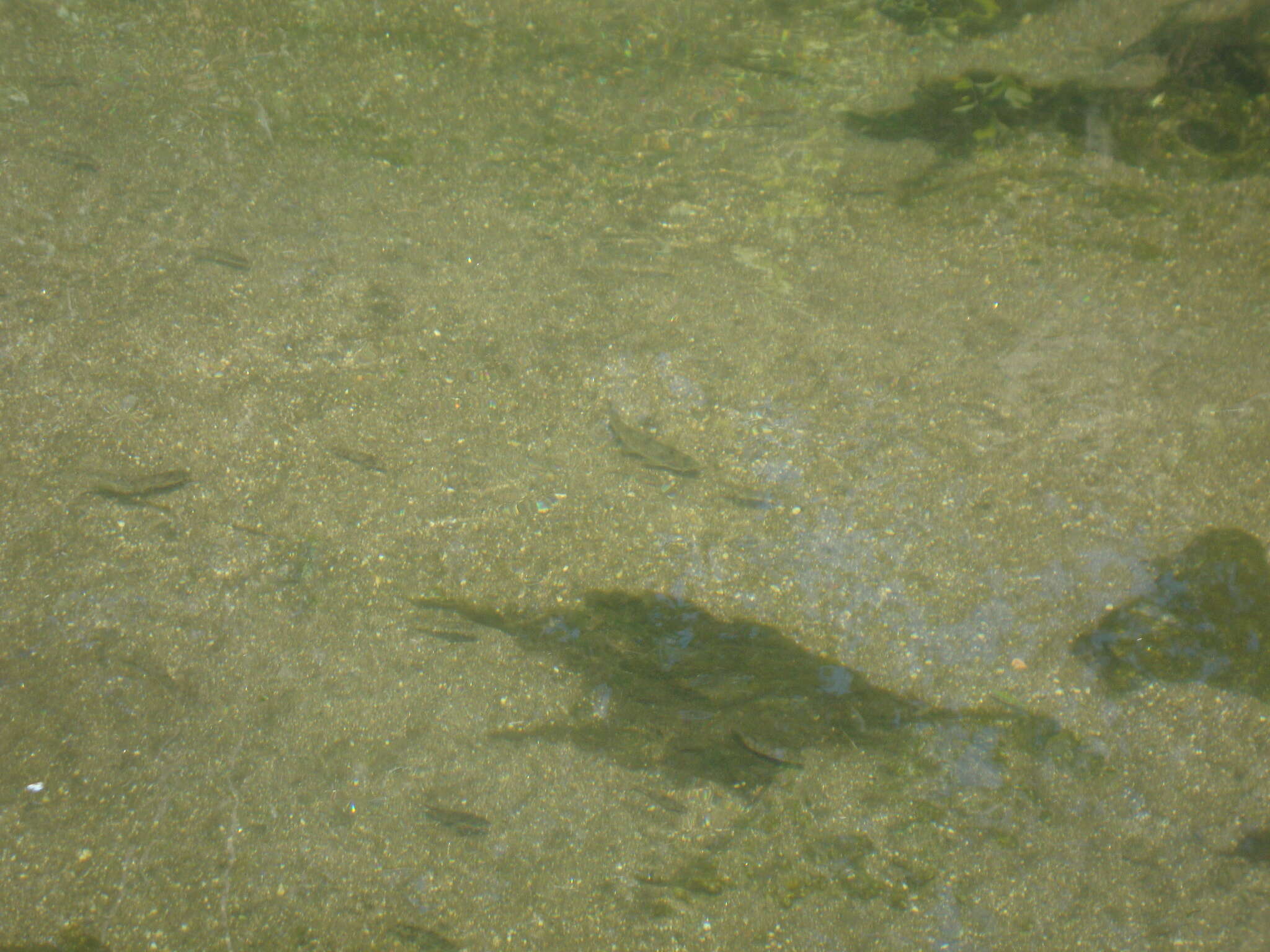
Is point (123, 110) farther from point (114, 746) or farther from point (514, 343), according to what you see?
point (114, 746)

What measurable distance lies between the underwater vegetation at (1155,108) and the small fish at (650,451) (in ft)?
7.93

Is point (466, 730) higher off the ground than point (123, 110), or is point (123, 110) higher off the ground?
point (123, 110)

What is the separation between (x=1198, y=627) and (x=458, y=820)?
2.87 meters

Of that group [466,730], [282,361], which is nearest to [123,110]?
[282,361]

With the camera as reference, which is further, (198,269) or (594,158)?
(594,158)

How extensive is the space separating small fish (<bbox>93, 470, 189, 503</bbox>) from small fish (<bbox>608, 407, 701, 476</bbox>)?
1.81 metres

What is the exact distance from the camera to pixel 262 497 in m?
3.26

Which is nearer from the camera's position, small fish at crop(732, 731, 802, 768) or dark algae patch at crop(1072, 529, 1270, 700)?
small fish at crop(732, 731, 802, 768)

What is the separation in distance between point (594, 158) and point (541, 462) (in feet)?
6.79

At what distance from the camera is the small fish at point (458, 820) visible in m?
2.75

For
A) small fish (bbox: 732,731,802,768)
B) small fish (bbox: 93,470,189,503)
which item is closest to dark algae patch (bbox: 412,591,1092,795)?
small fish (bbox: 732,731,802,768)

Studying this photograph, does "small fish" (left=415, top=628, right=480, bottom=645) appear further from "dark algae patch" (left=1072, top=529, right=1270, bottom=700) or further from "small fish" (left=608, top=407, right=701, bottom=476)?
"dark algae patch" (left=1072, top=529, right=1270, bottom=700)

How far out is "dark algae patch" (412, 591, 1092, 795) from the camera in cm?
288

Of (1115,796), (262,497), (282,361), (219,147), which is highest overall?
(219,147)
